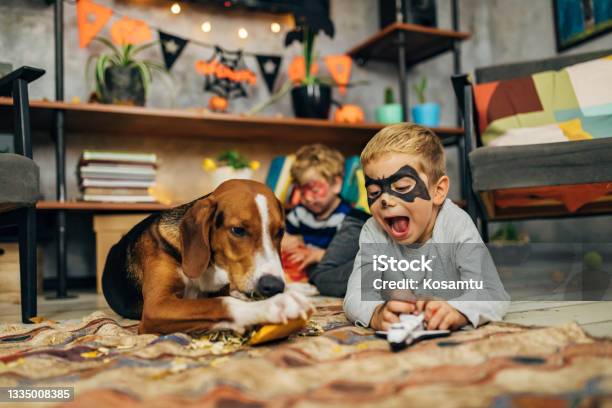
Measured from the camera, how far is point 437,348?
1.14 meters

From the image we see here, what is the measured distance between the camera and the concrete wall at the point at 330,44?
3.48 m

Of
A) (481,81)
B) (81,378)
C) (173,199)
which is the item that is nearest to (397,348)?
(81,378)

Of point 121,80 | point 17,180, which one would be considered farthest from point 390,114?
point 17,180

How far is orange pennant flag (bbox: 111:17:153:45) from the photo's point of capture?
340 centimetres

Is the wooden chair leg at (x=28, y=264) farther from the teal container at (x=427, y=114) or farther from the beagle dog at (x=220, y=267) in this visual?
the teal container at (x=427, y=114)

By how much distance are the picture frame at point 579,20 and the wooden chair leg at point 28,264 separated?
380 cm

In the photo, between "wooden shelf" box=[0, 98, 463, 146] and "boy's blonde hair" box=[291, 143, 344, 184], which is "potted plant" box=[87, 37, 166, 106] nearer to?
"wooden shelf" box=[0, 98, 463, 146]

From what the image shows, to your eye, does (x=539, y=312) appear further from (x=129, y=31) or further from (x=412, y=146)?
(x=129, y=31)

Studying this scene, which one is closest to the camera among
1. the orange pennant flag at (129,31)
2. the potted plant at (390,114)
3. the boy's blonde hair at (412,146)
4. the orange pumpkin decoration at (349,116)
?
the boy's blonde hair at (412,146)

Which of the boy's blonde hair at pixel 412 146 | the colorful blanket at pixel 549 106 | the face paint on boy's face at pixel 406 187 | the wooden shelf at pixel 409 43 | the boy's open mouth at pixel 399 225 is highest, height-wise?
the wooden shelf at pixel 409 43

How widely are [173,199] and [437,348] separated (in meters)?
2.95

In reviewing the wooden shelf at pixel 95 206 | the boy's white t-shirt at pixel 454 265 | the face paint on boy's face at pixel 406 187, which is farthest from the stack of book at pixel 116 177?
the face paint on boy's face at pixel 406 187

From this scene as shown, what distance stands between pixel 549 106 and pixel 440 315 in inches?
71.9

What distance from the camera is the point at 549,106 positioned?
2725mm
